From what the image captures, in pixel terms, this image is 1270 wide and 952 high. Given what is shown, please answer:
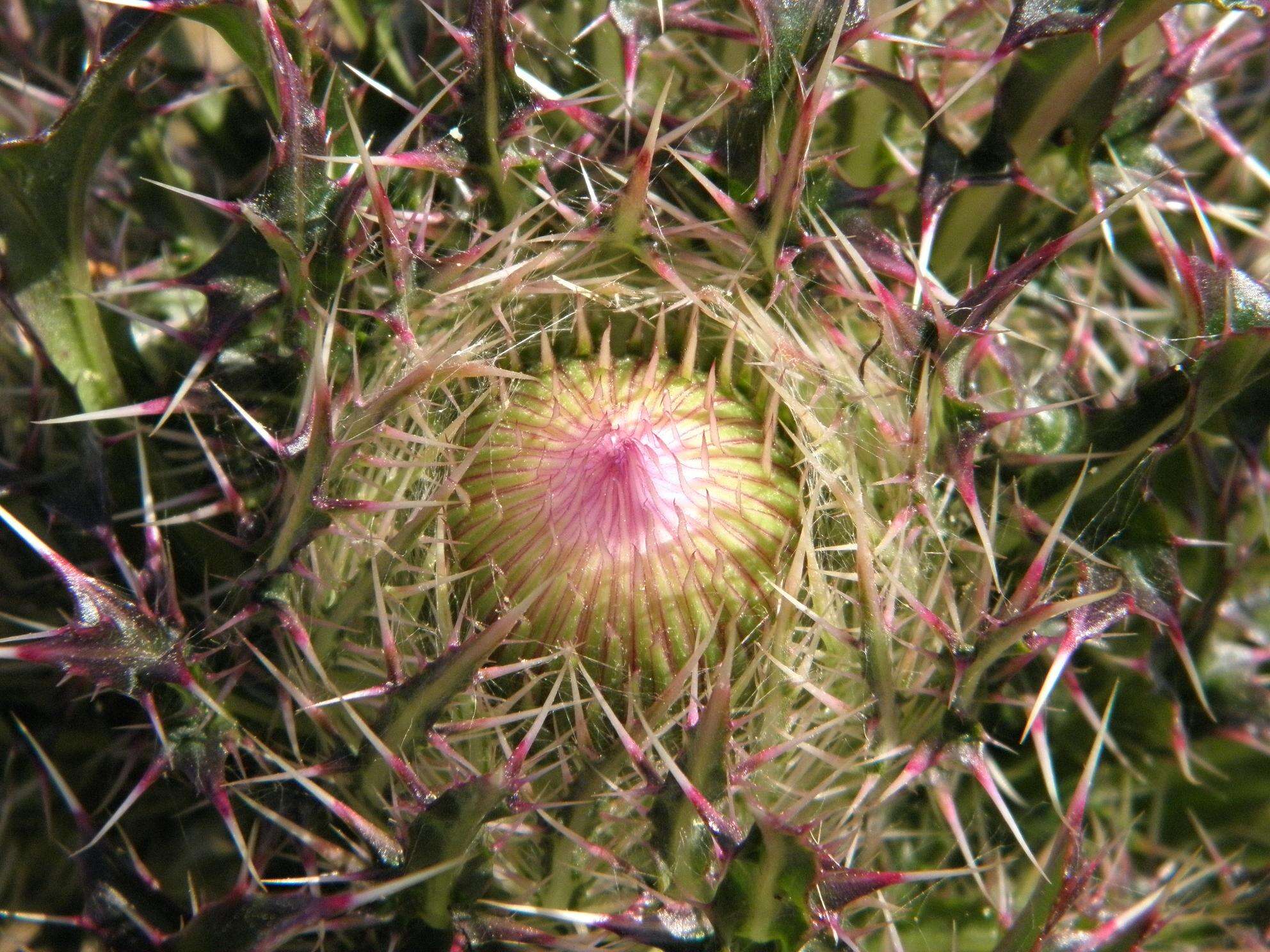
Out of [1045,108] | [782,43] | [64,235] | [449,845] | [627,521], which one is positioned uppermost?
[782,43]

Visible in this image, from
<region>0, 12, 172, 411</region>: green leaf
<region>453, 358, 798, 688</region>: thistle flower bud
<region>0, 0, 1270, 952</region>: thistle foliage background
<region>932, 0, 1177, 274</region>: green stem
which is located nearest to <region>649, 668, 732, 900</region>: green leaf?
<region>0, 0, 1270, 952</region>: thistle foliage background

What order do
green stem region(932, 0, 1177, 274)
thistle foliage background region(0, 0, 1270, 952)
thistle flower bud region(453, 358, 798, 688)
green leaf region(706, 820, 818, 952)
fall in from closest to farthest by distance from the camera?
green leaf region(706, 820, 818, 952) < thistle foliage background region(0, 0, 1270, 952) < thistle flower bud region(453, 358, 798, 688) < green stem region(932, 0, 1177, 274)

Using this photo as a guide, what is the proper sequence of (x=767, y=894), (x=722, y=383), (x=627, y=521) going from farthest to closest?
(x=722, y=383) < (x=627, y=521) < (x=767, y=894)

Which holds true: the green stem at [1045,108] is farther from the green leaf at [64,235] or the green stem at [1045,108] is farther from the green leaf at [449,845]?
the green leaf at [64,235]

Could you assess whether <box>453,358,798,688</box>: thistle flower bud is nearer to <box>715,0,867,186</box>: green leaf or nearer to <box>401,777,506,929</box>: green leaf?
<box>401,777,506,929</box>: green leaf

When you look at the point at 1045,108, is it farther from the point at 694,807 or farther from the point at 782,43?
the point at 694,807

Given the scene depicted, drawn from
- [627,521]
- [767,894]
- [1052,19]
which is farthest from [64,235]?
[1052,19]

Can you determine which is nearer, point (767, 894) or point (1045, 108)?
point (767, 894)
